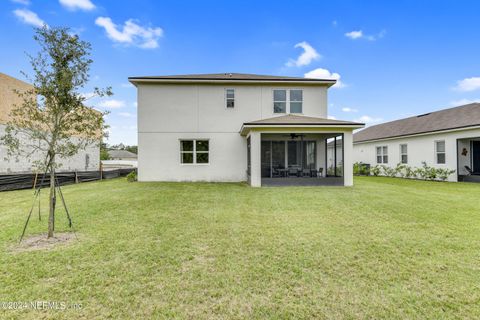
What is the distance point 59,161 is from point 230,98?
18.5 meters

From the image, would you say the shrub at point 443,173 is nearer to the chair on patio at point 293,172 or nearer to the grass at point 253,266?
the chair on patio at point 293,172

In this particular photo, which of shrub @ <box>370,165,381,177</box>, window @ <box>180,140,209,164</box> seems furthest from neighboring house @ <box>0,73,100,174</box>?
shrub @ <box>370,165,381,177</box>

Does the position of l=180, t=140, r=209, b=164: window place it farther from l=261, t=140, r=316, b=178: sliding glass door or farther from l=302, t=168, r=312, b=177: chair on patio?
l=302, t=168, r=312, b=177: chair on patio

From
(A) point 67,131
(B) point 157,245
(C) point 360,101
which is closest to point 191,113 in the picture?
(A) point 67,131

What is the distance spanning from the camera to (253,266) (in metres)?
3.70

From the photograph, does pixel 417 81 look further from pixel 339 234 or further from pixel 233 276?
pixel 233 276

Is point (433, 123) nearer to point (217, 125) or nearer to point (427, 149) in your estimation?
point (427, 149)

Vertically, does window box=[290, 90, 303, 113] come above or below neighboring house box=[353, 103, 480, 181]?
above

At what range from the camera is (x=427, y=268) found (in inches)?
142

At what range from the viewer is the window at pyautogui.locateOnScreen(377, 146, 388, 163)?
20766 millimetres

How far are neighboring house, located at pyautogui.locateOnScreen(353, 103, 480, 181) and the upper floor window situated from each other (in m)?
9.14

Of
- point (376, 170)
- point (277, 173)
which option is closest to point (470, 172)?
point (376, 170)

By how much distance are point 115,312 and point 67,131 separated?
425 centimetres

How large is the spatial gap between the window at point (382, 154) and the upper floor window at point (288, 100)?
35.0ft
